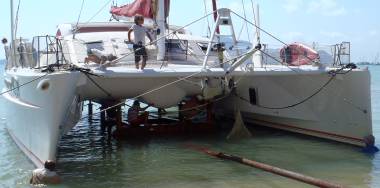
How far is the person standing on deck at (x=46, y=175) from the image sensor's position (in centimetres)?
708

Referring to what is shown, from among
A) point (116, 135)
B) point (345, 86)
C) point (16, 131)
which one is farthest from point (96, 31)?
point (345, 86)

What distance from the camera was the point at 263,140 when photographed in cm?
1084

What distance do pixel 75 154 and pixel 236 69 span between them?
3411 millimetres

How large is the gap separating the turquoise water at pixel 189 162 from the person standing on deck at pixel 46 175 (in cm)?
17

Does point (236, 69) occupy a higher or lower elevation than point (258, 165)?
higher

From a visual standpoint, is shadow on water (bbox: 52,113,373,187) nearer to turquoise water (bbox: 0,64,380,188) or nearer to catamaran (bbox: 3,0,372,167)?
turquoise water (bbox: 0,64,380,188)

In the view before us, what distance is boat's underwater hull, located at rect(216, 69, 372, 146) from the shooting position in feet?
31.1

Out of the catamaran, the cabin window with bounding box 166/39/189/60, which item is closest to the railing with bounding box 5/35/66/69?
the catamaran

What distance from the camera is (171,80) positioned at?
1000cm

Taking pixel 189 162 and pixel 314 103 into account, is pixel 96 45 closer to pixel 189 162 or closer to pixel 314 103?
pixel 189 162

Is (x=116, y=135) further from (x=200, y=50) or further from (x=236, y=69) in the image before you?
(x=236, y=69)

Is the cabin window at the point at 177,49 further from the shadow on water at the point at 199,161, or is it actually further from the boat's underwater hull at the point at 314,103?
the shadow on water at the point at 199,161

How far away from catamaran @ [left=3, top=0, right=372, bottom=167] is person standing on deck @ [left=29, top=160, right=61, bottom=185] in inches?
8.1

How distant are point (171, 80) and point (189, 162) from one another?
6.52 ft
